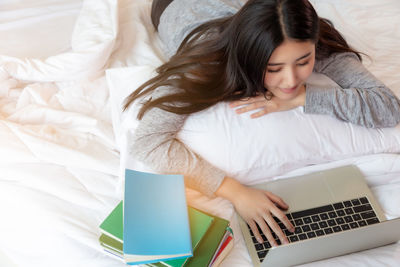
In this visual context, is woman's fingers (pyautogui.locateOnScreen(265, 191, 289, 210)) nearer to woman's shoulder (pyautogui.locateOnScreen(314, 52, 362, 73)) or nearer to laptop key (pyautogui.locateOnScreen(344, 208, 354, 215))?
laptop key (pyautogui.locateOnScreen(344, 208, 354, 215))

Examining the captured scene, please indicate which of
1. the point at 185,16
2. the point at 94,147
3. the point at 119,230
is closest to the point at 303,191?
the point at 119,230

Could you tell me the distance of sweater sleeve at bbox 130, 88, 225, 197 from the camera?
3.17 feet

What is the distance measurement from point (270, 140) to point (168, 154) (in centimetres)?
28

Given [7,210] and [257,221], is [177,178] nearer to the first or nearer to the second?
[257,221]

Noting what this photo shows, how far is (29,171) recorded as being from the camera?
974mm

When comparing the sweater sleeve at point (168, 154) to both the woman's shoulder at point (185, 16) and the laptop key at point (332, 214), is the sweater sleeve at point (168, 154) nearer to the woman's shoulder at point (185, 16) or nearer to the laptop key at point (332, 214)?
the laptop key at point (332, 214)

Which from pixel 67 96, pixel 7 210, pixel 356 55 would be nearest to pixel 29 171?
pixel 7 210

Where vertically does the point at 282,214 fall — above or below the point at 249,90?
below

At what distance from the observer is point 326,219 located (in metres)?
0.92

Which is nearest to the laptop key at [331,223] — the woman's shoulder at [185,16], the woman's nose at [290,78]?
the woman's nose at [290,78]

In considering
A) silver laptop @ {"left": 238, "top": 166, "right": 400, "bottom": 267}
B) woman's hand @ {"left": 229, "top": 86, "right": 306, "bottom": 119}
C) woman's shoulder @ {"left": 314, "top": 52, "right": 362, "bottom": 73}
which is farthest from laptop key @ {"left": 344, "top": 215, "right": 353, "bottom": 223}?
woman's shoulder @ {"left": 314, "top": 52, "right": 362, "bottom": 73}

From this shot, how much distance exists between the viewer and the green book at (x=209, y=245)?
2.58 ft

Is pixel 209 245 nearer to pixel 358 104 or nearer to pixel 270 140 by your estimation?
pixel 270 140

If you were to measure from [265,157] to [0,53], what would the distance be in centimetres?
102
